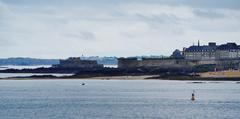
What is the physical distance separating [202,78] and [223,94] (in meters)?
44.6

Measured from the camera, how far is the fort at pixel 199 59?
17162cm

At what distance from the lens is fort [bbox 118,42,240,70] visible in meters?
172

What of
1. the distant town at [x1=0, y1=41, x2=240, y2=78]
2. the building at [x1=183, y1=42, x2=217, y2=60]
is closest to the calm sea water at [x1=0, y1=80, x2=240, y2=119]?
the distant town at [x1=0, y1=41, x2=240, y2=78]

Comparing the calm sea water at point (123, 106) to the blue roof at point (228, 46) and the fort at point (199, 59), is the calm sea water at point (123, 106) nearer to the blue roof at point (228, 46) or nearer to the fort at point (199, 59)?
the fort at point (199, 59)

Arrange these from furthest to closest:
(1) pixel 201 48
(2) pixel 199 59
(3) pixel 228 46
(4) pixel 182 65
Result: (1) pixel 201 48, (3) pixel 228 46, (2) pixel 199 59, (4) pixel 182 65

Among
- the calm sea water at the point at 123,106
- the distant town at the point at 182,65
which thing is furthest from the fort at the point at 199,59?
the calm sea water at the point at 123,106

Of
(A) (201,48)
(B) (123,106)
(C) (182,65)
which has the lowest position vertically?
(B) (123,106)

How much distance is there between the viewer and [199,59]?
598 feet

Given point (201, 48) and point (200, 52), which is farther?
point (201, 48)

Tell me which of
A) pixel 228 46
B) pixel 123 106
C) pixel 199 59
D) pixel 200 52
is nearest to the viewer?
pixel 123 106

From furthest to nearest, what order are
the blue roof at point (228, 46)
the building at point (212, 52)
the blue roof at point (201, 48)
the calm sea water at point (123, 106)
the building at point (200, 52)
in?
Answer: 1. the blue roof at point (201, 48)
2. the blue roof at point (228, 46)
3. the building at point (200, 52)
4. the building at point (212, 52)
5. the calm sea water at point (123, 106)

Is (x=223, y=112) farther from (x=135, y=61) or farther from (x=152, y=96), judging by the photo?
(x=135, y=61)

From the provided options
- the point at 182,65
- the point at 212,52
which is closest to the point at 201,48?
the point at 212,52

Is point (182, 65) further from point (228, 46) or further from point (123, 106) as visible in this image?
point (123, 106)
